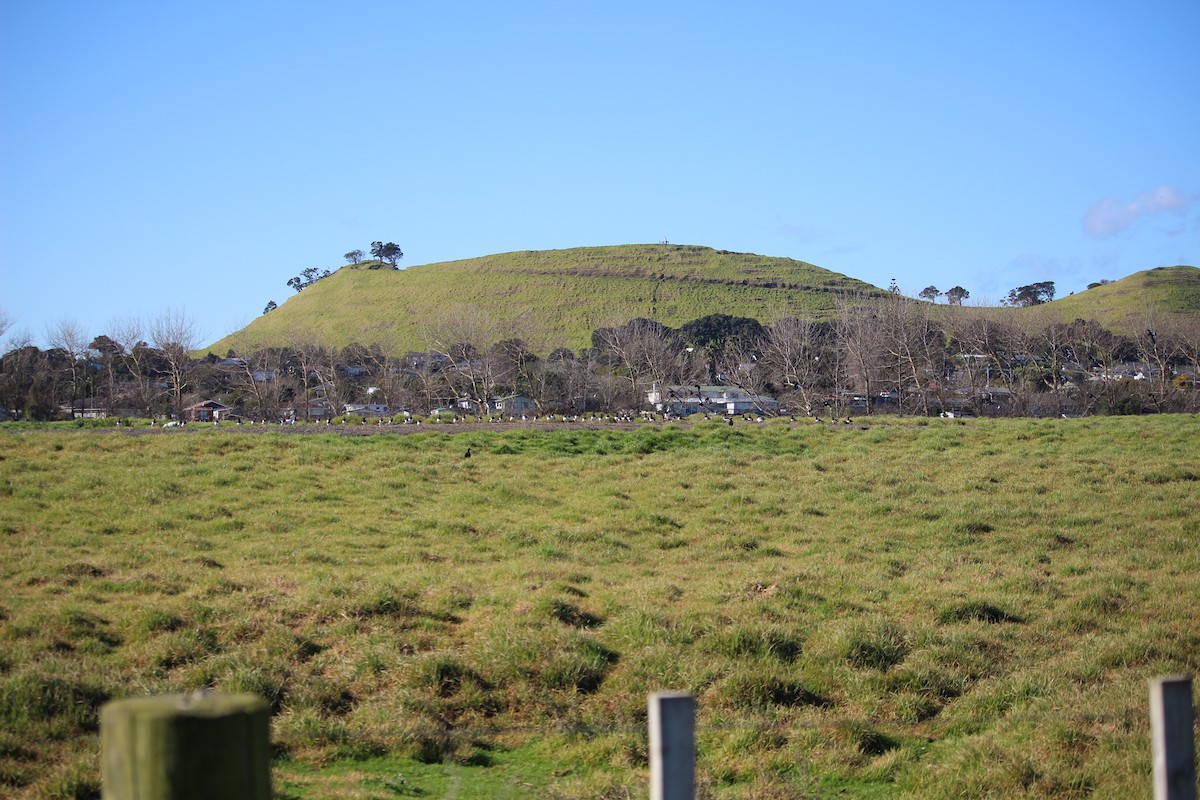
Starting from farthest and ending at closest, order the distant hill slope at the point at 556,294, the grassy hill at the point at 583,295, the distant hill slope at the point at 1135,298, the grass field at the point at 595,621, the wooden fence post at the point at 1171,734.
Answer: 1. the distant hill slope at the point at 556,294
2. the grassy hill at the point at 583,295
3. the distant hill slope at the point at 1135,298
4. the grass field at the point at 595,621
5. the wooden fence post at the point at 1171,734

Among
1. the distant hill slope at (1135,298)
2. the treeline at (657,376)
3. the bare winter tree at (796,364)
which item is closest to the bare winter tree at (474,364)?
the treeline at (657,376)

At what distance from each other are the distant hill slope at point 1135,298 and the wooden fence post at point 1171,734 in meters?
125

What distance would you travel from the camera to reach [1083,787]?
6.50m

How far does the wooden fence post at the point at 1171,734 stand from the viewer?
10.8 feet

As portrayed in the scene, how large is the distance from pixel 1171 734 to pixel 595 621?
7.30m

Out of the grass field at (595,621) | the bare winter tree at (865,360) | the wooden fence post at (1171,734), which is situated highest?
the bare winter tree at (865,360)

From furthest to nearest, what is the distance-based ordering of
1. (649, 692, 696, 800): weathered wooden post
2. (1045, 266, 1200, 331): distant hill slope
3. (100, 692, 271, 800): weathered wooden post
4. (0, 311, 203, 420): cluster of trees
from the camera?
(1045, 266, 1200, 331): distant hill slope → (0, 311, 203, 420): cluster of trees → (649, 692, 696, 800): weathered wooden post → (100, 692, 271, 800): weathered wooden post

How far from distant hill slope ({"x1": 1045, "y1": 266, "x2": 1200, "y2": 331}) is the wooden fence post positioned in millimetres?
125448

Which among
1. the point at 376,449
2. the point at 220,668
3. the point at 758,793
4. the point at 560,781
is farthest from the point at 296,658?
the point at 376,449

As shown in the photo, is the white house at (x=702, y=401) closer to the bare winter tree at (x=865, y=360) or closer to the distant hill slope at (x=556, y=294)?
the bare winter tree at (x=865, y=360)

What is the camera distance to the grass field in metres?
7.00

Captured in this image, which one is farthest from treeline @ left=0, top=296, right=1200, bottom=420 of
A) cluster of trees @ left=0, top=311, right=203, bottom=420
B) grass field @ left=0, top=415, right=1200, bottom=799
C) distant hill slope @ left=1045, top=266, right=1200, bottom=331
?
distant hill slope @ left=1045, top=266, right=1200, bottom=331

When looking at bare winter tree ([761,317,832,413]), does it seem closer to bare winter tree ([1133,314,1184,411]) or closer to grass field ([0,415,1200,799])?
bare winter tree ([1133,314,1184,411])

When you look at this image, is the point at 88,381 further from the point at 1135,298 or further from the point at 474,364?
the point at 1135,298
